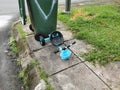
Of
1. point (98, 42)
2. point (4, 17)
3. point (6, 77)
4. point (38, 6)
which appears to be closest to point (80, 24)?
point (98, 42)

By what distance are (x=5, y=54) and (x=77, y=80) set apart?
2.03m

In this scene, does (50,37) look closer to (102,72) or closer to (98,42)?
(98,42)

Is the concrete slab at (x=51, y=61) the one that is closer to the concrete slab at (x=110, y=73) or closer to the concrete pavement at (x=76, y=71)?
the concrete pavement at (x=76, y=71)

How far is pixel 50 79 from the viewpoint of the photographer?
329cm

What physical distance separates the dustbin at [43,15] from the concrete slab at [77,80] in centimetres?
118

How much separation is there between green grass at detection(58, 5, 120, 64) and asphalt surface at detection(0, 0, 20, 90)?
1471 millimetres

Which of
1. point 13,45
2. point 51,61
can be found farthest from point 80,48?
point 13,45

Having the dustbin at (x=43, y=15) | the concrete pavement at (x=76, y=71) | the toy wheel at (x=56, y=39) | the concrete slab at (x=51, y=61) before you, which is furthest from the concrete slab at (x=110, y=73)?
the dustbin at (x=43, y=15)

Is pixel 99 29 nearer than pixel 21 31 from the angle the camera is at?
Yes

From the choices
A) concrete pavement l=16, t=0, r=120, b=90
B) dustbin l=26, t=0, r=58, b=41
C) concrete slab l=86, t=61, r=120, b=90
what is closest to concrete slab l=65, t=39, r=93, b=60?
concrete pavement l=16, t=0, r=120, b=90

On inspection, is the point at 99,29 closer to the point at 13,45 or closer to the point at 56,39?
the point at 56,39

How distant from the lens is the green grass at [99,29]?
148 inches

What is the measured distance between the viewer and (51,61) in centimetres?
375

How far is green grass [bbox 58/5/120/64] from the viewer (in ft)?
12.3
